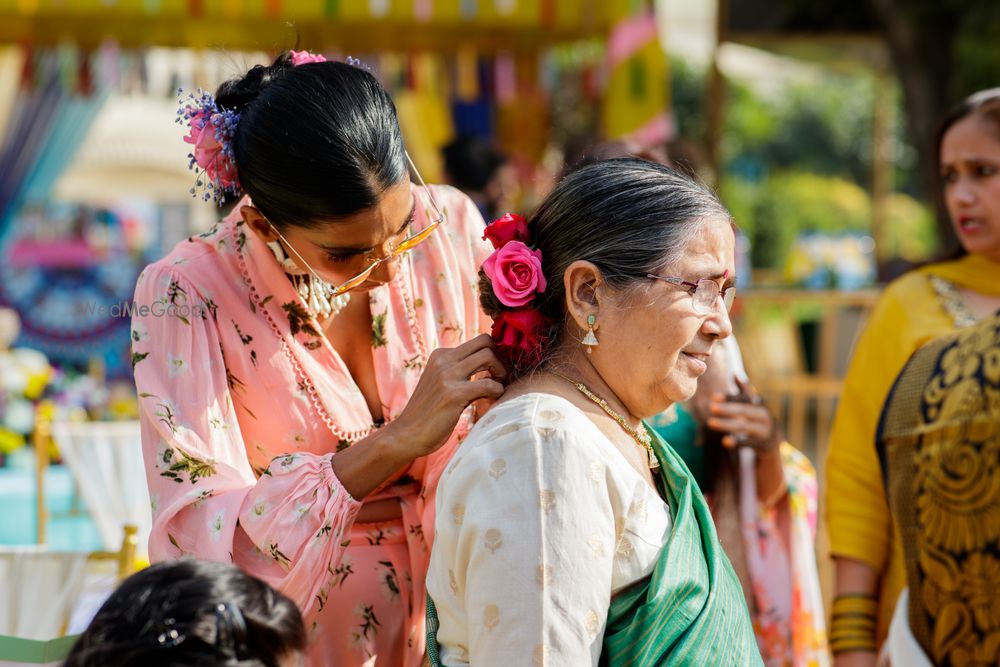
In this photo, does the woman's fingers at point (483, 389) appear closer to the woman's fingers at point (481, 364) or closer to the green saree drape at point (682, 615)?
the woman's fingers at point (481, 364)

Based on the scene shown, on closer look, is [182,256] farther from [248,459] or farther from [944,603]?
[944,603]

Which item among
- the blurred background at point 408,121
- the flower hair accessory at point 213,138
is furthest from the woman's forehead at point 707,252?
the blurred background at point 408,121

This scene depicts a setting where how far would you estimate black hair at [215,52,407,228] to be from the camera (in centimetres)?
191

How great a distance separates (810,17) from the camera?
8.82 metres

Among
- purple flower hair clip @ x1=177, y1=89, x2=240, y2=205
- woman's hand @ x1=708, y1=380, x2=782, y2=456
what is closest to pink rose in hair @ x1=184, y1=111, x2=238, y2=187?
purple flower hair clip @ x1=177, y1=89, x2=240, y2=205

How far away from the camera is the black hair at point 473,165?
5.36 meters

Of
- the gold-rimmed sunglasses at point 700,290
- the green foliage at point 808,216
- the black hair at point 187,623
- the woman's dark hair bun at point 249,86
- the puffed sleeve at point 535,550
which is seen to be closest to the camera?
the black hair at point 187,623

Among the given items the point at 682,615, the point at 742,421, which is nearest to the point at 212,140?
the point at 682,615

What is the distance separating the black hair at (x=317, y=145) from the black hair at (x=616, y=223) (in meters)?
0.31

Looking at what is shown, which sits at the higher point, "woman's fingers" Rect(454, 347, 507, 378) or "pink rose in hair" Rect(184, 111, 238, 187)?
"pink rose in hair" Rect(184, 111, 238, 187)

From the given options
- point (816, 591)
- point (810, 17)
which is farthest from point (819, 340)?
point (816, 591)

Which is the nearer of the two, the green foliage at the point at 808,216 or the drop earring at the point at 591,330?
the drop earring at the point at 591,330

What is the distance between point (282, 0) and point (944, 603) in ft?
21.9

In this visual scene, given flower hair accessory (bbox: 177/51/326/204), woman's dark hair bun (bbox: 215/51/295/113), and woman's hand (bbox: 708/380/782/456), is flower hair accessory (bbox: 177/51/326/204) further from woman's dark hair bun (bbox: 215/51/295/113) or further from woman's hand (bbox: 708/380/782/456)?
woman's hand (bbox: 708/380/782/456)
